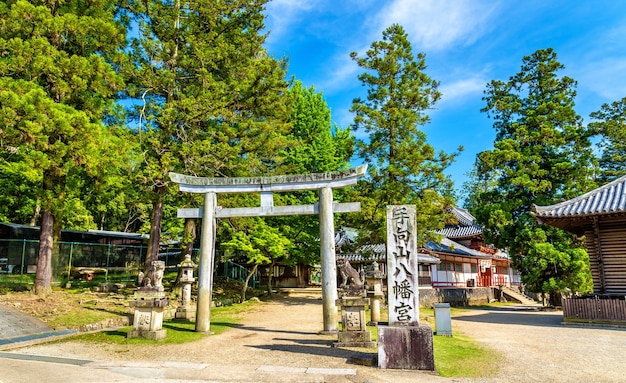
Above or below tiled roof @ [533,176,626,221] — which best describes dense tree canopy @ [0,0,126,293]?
above

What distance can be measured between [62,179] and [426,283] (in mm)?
23112

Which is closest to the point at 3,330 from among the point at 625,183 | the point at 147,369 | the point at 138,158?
the point at 147,369

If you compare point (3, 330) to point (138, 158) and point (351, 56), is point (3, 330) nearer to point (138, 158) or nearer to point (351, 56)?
point (138, 158)

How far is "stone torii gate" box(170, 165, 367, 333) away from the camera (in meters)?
11.4

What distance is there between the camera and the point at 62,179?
14367 mm

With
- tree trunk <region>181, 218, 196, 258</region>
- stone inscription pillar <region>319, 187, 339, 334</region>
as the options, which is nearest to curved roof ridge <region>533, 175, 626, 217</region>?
stone inscription pillar <region>319, 187, 339, 334</region>

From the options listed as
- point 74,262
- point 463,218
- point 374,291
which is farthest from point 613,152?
point 74,262

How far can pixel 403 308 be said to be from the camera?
7.68m

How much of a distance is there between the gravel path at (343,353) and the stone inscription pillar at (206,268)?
803mm

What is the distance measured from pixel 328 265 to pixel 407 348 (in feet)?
14.2

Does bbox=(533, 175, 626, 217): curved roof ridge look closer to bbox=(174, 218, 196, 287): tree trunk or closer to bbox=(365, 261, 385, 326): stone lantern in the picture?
bbox=(365, 261, 385, 326): stone lantern

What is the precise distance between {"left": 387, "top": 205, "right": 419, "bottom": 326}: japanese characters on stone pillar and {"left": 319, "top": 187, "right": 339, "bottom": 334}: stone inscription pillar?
3.46 metres

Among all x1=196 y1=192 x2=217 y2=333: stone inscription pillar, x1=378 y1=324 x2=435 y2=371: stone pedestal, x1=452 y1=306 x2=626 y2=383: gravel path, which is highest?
x1=196 y1=192 x2=217 y2=333: stone inscription pillar

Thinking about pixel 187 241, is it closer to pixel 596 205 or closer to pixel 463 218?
pixel 596 205
